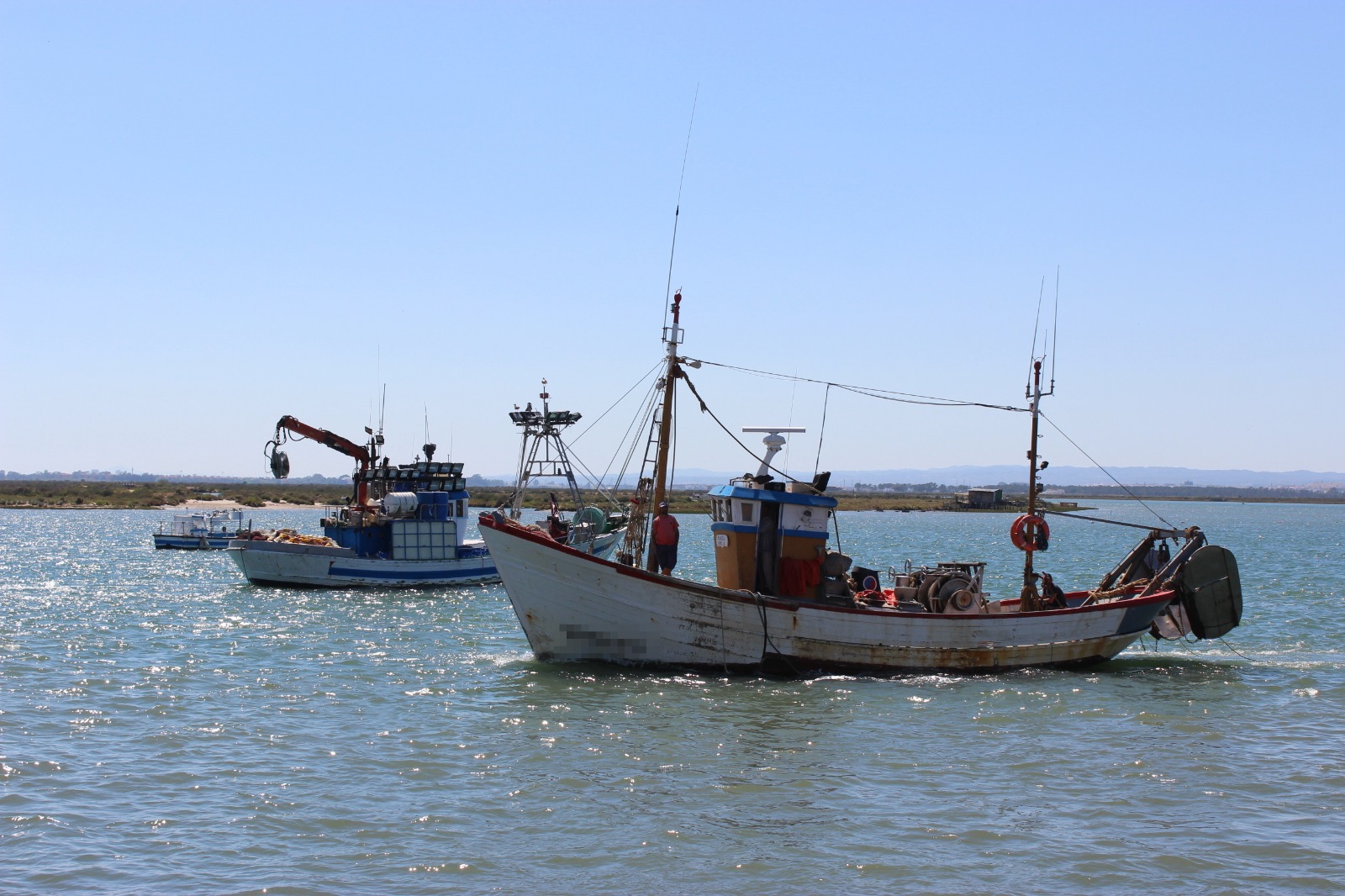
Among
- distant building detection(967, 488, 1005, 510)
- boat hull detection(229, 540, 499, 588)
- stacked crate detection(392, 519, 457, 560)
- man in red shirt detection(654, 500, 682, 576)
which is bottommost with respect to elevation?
boat hull detection(229, 540, 499, 588)

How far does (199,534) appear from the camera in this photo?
187 feet

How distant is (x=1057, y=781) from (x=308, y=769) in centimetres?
855

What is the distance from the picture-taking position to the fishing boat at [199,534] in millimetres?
55906

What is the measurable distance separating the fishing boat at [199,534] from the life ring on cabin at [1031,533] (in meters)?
41.4

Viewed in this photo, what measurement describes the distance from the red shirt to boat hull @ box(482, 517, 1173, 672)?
38.0 inches

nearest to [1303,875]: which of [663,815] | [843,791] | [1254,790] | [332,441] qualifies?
[1254,790]

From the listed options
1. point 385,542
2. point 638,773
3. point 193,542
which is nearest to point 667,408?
point 638,773

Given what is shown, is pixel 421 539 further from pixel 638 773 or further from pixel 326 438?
pixel 638 773

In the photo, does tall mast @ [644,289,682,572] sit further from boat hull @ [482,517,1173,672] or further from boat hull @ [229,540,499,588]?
boat hull @ [229,540,499,588]

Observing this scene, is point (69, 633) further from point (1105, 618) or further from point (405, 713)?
point (1105, 618)

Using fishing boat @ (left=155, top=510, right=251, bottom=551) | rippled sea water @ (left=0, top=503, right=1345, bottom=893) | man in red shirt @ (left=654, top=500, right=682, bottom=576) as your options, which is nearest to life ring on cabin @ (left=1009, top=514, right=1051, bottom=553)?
rippled sea water @ (left=0, top=503, right=1345, bottom=893)

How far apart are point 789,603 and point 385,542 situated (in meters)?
21.3

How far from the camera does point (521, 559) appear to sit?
1906 centimetres

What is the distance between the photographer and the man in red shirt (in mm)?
19719
